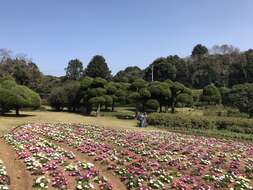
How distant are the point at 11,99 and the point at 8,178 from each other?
1157 inches

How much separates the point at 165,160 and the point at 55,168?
5342 millimetres

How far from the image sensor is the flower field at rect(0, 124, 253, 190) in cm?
1241

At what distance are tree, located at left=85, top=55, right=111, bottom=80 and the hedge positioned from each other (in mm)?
50935

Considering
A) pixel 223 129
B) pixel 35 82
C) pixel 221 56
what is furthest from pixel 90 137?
pixel 221 56

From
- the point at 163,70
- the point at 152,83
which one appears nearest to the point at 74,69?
the point at 163,70

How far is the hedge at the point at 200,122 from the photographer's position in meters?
32.9

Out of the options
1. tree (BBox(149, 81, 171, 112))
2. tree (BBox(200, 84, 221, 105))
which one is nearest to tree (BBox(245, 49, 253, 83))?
tree (BBox(200, 84, 221, 105))

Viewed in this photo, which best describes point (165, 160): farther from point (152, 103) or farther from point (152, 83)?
point (152, 83)

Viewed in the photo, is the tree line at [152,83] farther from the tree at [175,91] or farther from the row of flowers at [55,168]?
the row of flowers at [55,168]

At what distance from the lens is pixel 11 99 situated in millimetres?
39969

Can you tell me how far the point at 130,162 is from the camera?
15633 mm

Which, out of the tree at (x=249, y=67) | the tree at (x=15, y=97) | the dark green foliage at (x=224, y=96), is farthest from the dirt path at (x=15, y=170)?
the tree at (x=249, y=67)

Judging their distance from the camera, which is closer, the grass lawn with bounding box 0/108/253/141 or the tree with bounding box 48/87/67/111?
the grass lawn with bounding box 0/108/253/141

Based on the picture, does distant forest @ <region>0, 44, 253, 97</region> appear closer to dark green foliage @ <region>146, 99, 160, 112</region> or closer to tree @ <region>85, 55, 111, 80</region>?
tree @ <region>85, 55, 111, 80</region>
